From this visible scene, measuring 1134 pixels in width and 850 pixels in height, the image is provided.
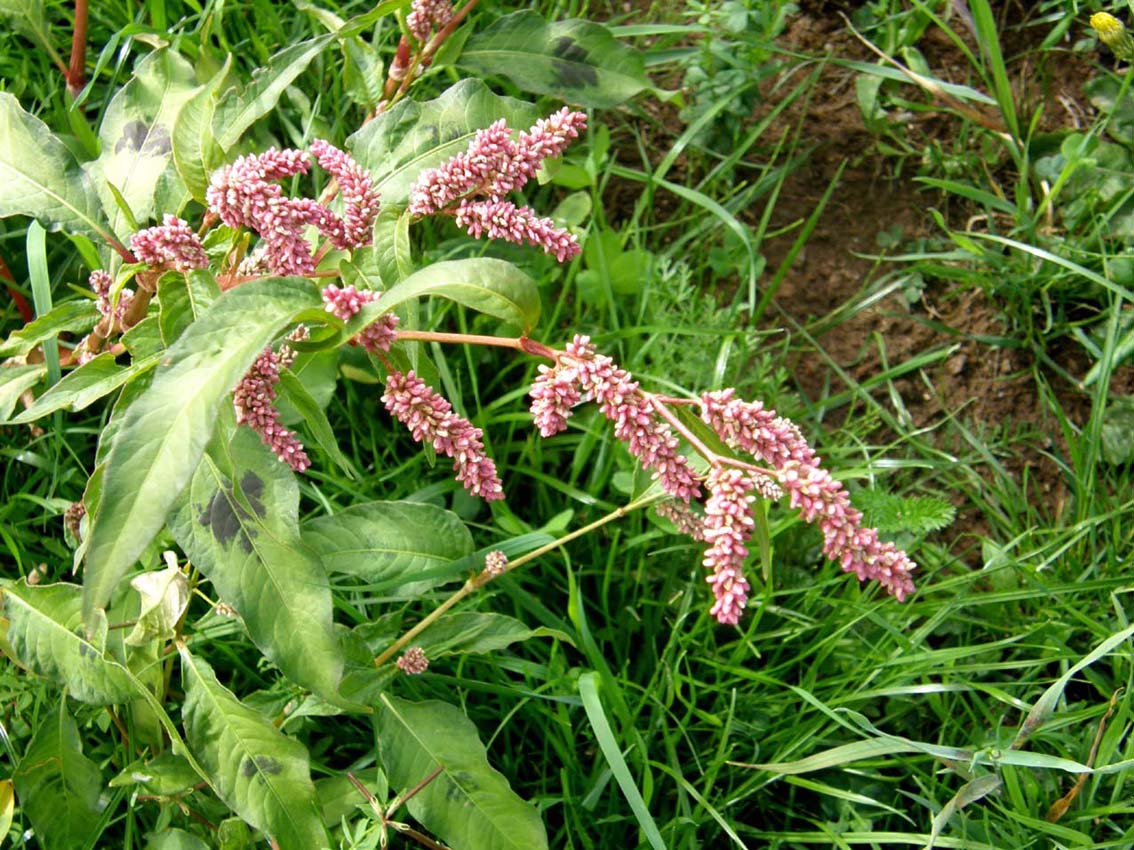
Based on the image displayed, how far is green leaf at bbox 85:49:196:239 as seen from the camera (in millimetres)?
2061

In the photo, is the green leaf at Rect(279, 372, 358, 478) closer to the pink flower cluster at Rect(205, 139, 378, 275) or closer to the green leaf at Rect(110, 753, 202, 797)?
the pink flower cluster at Rect(205, 139, 378, 275)

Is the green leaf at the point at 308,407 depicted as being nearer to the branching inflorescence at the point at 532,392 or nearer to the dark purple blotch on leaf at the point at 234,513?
the branching inflorescence at the point at 532,392

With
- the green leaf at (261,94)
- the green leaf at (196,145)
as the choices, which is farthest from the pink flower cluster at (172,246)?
the green leaf at (261,94)

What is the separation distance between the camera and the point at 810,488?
4.45ft

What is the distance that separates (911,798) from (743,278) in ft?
4.02

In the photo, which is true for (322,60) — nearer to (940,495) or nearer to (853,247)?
(853,247)

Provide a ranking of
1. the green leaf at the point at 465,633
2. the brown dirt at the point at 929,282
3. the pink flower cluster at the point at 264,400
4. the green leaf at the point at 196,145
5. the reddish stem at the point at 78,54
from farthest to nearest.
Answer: the brown dirt at the point at 929,282 < the reddish stem at the point at 78,54 < the green leaf at the point at 465,633 < the green leaf at the point at 196,145 < the pink flower cluster at the point at 264,400

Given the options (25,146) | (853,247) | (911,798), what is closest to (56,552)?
(25,146)

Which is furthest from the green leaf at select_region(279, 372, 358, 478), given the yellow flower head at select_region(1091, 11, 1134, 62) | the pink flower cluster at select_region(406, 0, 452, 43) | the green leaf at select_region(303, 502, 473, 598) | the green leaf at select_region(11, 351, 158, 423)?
the yellow flower head at select_region(1091, 11, 1134, 62)

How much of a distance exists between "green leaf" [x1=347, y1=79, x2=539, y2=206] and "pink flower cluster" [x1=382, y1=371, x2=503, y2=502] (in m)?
0.61

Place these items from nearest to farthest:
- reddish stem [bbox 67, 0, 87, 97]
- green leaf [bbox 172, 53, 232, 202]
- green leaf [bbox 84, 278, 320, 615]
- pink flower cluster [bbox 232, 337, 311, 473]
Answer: green leaf [bbox 84, 278, 320, 615], pink flower cluster [bbox 232, 337, 311, 473], green leaf [bbox 172, 53, 232, 202], reddish stem [bbox 67, 0, 87, 97]

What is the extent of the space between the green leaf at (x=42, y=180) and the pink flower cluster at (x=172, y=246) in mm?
407

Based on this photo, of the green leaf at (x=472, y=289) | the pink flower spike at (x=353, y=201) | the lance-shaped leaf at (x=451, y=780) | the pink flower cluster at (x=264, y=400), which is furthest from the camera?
the lance-shaped leaf at (x=451, y=780)

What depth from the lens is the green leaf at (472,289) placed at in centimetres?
132
